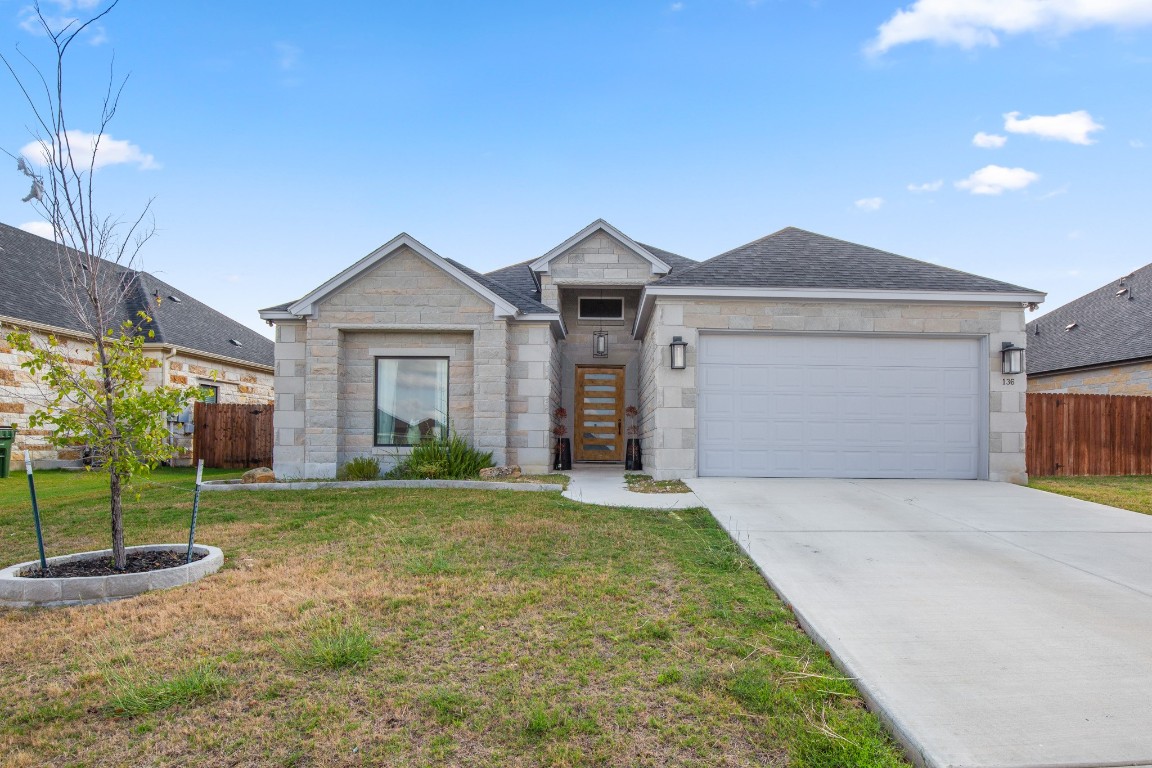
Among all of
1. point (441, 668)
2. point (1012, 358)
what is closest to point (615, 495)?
point (441, 668)

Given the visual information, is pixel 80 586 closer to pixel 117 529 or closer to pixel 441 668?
pixel 117 529

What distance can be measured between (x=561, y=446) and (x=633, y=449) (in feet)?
5.48

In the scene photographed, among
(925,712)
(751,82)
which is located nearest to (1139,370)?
(751,82)

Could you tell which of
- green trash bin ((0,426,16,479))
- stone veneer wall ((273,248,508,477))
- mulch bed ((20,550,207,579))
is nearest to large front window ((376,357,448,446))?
stone veneer wall ((273,248,508,477))

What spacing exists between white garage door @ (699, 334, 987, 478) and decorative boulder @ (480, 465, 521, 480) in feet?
10.4

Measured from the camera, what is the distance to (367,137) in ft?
42.0

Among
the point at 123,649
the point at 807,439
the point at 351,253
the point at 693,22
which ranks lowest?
the point at 123,649

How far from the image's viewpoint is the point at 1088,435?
12.7 m

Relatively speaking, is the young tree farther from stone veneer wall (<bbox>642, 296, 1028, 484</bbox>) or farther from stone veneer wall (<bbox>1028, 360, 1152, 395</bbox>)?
stone veneer wall (<bbox>1028, 360, 1152, 395</bbox>)

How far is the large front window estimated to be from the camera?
1137cm

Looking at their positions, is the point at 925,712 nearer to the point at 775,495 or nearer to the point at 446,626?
the point at 446,626

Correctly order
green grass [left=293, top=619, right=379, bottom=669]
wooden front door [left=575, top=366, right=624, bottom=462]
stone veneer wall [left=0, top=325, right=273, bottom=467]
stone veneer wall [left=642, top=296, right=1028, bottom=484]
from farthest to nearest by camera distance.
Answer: wooden front door [left=575, top=366, right=624, bottom=462] < stone veneer wall [left=0, top=325, right=273, bottom=467] < stone veneer wall [left=642, top=296, right=1028, bottom=484] < green grass [left=293, top=619, right=379, bottom=669]

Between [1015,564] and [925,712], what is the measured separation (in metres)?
3.16

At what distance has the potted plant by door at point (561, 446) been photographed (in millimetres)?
13246
